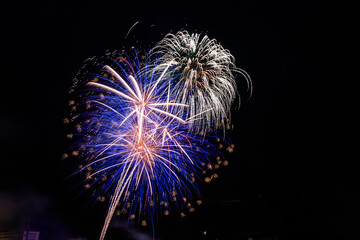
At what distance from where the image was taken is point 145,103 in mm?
9492

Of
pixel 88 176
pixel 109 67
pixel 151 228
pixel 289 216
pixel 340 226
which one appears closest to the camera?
pixel 109 67

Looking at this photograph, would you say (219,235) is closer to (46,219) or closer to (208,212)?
(208,212)

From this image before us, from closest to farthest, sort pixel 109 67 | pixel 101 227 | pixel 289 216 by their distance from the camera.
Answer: pixel 109 67 → pixel 289 216 → pixel 101 227

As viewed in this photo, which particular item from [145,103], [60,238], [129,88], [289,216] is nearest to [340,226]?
[289,216]

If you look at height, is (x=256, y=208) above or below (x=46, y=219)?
below

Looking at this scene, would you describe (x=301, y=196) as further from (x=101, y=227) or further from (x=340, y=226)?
(x=101, y=227)

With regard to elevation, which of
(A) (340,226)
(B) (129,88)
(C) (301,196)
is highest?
Answer: (B) (129,88)

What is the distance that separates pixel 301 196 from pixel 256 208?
9.32ft

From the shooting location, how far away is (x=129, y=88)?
9.50 meters

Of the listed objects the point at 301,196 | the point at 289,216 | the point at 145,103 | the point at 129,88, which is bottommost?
the point at 289,216

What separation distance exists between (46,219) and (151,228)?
719 centimetres

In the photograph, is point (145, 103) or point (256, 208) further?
point (256, 208)

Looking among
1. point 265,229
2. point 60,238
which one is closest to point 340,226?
point 265,229

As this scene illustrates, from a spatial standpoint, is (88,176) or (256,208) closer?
(88,176)
